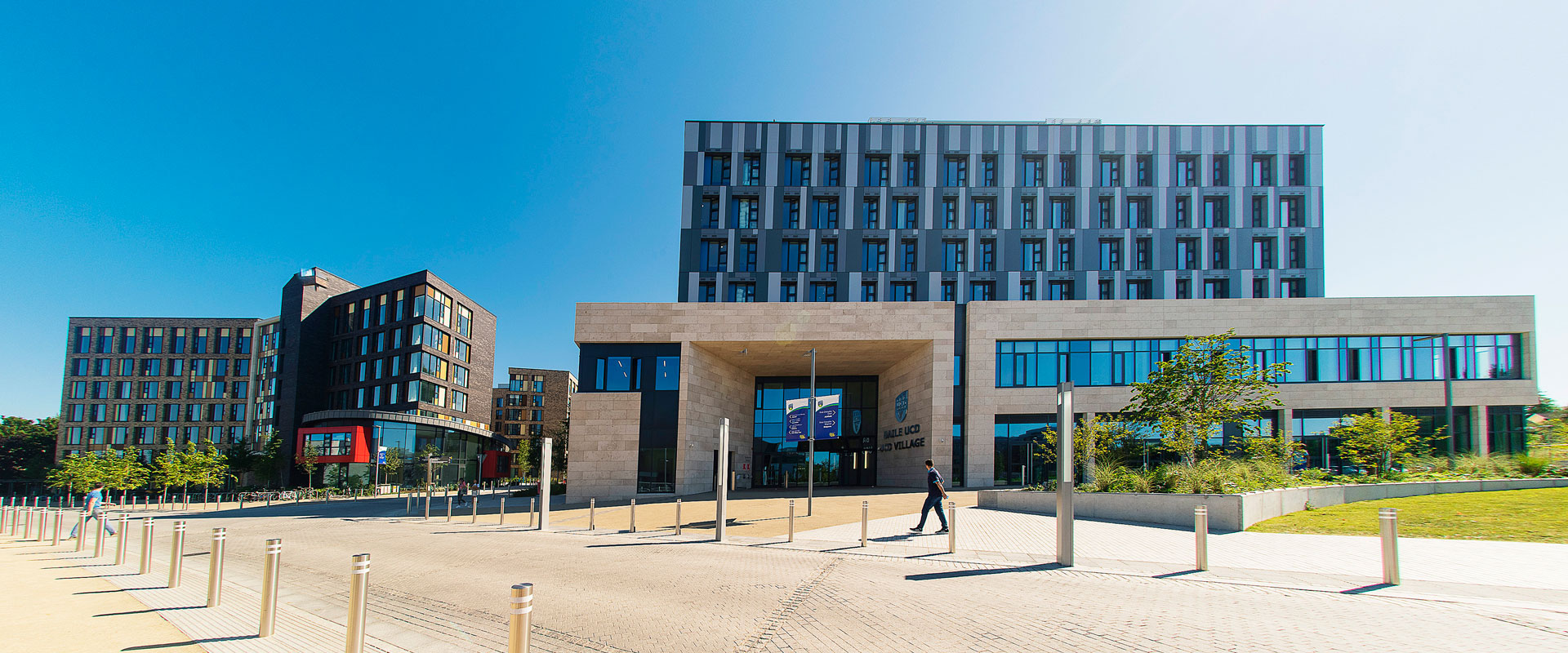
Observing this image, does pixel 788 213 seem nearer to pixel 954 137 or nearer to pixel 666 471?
pixel 954 137

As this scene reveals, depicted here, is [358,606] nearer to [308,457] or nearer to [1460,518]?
[1460,518]

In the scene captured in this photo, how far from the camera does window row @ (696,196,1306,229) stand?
51.2m

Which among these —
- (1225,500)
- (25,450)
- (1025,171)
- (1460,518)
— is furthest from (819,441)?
(25,450)

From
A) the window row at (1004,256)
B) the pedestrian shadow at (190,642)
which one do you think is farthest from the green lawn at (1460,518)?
the window row at (1004,256)

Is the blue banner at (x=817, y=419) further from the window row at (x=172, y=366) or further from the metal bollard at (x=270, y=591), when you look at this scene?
the window row at (x=172, y=366)

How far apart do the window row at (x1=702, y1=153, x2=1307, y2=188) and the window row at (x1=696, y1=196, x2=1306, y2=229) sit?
1.22 metres

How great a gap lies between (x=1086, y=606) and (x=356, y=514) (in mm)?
29793

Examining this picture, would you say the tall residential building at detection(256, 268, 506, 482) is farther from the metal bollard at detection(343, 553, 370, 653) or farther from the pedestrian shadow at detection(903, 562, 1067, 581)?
the metal bollard at detection(343, 553, 370, 653)

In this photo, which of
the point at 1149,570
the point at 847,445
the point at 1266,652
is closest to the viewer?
the point at 1266,652

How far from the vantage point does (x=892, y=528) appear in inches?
698

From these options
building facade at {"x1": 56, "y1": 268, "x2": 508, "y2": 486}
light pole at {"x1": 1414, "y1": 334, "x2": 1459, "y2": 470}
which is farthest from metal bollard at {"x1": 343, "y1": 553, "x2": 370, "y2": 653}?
building facade at {"x1": 56, "y1": 268, "x2": 508, "y2": 486}

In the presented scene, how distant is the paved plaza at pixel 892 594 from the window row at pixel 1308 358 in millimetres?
20306

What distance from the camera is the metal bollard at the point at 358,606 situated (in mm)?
5469

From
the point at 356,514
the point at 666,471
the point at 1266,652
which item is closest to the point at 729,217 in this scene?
the point at 666,471
